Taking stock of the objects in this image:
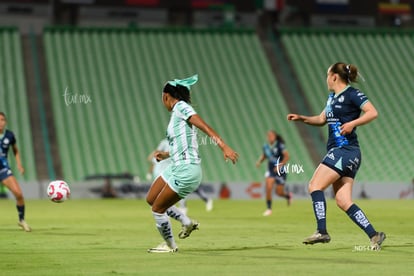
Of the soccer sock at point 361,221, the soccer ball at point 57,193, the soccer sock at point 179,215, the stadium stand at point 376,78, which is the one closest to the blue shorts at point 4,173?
the soccer ball at point 57,193

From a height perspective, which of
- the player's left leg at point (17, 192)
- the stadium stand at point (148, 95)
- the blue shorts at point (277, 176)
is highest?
the stadium stand at point (148, 95)

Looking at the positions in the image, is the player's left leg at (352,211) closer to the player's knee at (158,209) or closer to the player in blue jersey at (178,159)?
the player in blue jersey at (178,159)

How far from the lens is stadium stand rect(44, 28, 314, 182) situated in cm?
4012

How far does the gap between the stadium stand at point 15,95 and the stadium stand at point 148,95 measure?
1.34 m

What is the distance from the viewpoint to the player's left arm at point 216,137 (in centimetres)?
1108

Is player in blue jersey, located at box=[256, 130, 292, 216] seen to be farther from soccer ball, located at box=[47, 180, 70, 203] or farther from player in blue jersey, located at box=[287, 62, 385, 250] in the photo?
player in blue jersey, located at box=[287, 62, 385, 250]

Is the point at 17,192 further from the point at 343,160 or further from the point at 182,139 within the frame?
the point at 343,160

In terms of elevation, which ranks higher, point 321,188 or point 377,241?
point 321,188

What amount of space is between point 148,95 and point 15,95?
5.85 m

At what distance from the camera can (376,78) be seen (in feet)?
153

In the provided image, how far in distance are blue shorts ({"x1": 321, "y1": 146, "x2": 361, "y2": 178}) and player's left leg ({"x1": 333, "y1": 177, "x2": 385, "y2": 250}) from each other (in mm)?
159

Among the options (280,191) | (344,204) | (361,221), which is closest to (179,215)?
(344,204)

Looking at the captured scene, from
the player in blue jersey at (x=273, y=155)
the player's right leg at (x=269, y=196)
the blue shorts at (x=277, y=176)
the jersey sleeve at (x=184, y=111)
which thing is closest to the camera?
the jersey sleeve at (x=184, y=111)

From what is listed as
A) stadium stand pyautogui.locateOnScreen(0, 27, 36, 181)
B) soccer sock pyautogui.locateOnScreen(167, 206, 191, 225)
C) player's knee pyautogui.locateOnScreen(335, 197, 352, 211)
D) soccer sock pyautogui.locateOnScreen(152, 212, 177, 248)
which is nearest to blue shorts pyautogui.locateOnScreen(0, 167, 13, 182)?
soccer sock pyautogui.locateOnScreen(167, 206, 191, 225)
